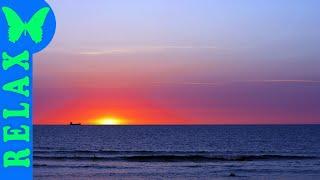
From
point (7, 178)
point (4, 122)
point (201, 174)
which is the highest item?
point (201, 174)

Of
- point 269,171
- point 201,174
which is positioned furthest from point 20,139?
point 269,171

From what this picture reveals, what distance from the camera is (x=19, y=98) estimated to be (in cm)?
342

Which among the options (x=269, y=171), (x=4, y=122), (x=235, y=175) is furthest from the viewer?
(x=269, y=171)

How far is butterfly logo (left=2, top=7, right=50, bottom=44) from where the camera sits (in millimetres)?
3387

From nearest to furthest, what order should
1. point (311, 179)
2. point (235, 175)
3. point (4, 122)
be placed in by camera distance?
point (4, 122), point (311, 179), point (235, 175)

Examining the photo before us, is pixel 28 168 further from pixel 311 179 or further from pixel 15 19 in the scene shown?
pixel 311 179

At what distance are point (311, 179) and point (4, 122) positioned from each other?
79.5 ft

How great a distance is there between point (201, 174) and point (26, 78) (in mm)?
26507

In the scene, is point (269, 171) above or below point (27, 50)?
above

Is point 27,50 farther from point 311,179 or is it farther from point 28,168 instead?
point 311,179

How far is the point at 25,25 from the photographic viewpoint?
3436mm

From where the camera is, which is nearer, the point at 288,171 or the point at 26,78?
the point at 26,78

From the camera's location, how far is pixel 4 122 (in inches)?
134

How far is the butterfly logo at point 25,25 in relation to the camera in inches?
133
